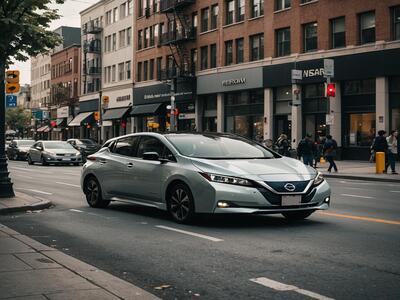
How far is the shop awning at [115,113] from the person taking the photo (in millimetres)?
60947

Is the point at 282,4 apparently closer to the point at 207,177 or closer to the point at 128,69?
the point at 128,69

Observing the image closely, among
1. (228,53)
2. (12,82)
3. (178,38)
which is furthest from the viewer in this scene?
(178,38)

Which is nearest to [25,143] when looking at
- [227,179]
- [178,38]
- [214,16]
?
[178,38]

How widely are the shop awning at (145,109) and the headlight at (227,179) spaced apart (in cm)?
4513

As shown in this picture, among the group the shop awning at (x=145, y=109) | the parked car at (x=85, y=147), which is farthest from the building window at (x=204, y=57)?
the parked car at (x=85, y=147)

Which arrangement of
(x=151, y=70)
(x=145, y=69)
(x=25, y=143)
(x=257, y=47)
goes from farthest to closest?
(x=145, y=69), (x=151, y=70), (x=25, y=143), (x=257, y=47)

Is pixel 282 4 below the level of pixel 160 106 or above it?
above

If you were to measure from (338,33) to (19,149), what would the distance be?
2200 cm

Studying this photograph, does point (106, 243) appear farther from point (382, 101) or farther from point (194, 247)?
point (382, 101)

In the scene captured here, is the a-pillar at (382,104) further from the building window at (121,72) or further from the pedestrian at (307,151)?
the building window at (121,72)

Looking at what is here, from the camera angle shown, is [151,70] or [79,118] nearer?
[151,70]

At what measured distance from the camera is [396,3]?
33156 millimetres

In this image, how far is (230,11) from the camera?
151 ft

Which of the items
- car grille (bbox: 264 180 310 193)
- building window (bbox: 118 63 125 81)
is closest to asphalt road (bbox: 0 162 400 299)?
car grille (bbox: 264 180 310 193)
